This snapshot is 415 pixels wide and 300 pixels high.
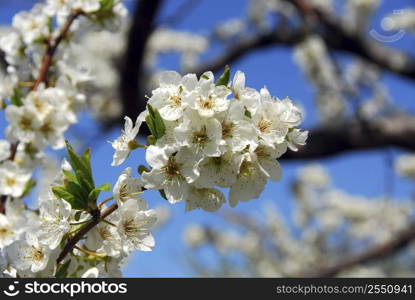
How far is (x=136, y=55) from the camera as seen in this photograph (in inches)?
141

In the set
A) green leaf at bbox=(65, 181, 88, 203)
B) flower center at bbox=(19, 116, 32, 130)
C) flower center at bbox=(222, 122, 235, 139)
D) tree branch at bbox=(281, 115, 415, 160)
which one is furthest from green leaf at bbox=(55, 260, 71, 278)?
tree branch at bbox=(281, 115, 415, 160)

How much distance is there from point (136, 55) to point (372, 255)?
9.51 feet

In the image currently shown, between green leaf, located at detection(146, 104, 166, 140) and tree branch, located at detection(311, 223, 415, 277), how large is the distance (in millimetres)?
4213

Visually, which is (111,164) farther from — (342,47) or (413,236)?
(413,236)

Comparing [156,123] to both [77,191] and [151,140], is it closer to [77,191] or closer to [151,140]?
[151,140]

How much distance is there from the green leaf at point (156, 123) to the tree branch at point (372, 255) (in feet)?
13.8

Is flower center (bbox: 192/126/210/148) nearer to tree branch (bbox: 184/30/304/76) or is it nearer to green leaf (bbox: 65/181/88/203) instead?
green leaf (bbox: 65/181/88/203)

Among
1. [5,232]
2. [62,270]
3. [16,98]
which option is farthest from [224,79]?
[16,98]

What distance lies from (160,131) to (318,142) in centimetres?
324

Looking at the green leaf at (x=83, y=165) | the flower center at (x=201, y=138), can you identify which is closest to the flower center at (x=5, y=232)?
the green leaf at (x=83, y=165)

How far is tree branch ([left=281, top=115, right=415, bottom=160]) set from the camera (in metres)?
3.73

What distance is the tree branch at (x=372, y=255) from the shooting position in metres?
4.56

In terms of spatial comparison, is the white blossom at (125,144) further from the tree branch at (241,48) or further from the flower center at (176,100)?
the tree branch at (241,48)

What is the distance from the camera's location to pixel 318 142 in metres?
3.88
